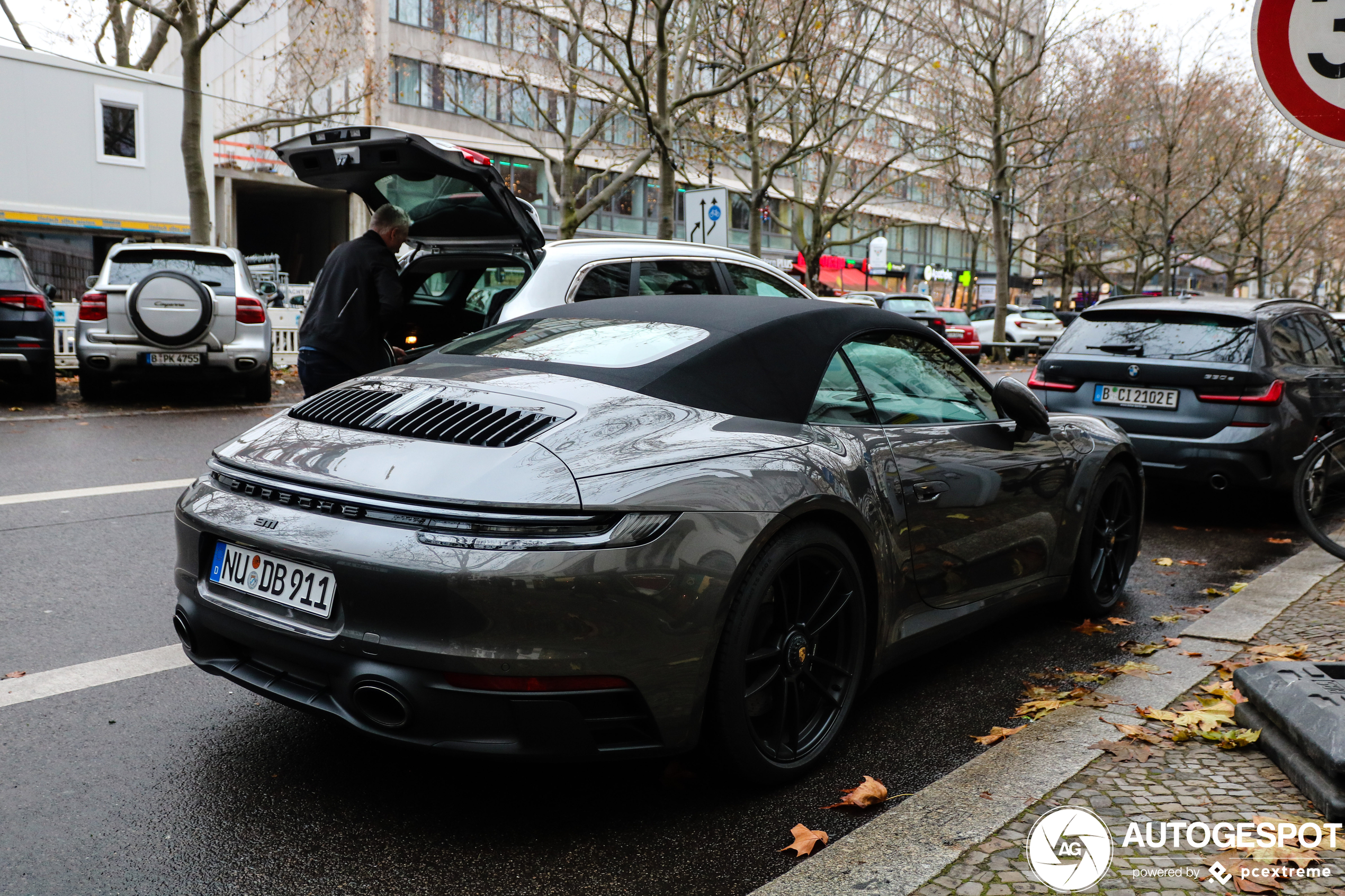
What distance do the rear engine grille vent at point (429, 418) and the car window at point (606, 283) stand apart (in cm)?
312

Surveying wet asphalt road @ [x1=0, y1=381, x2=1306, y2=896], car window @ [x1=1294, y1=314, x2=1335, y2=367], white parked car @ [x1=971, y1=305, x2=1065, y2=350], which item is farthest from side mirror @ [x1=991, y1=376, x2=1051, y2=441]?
white parked car @ [x1=971, y1=305, x2=1065, y2=350]

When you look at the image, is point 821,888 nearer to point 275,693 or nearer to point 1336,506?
point 275,693

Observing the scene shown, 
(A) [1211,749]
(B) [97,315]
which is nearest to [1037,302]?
(B) [97,315]

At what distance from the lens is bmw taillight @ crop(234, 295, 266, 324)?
11.9 metres

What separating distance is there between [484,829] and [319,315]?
4194 millimetres

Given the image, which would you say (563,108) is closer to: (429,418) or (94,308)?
(94,308)

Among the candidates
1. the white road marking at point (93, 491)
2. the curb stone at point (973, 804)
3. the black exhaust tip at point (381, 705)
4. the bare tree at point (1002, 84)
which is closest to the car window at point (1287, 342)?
the curb stone at point (973, 804)

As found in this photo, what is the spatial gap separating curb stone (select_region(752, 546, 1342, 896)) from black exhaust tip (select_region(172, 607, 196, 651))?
67.9 inches

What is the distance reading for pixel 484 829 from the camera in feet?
9.62

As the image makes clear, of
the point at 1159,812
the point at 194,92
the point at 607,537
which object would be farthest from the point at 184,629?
the point at 194,92

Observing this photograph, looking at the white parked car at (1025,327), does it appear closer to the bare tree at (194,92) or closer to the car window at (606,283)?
the bare tree at (194,92)

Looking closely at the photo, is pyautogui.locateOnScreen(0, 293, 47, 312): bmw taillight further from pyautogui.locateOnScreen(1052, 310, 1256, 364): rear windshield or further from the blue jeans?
pyautogui.locateOnScreen(1052, 310, 1256, 364): rear windshield

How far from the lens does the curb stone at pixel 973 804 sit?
2609mm

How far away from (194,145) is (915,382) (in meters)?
16.9
